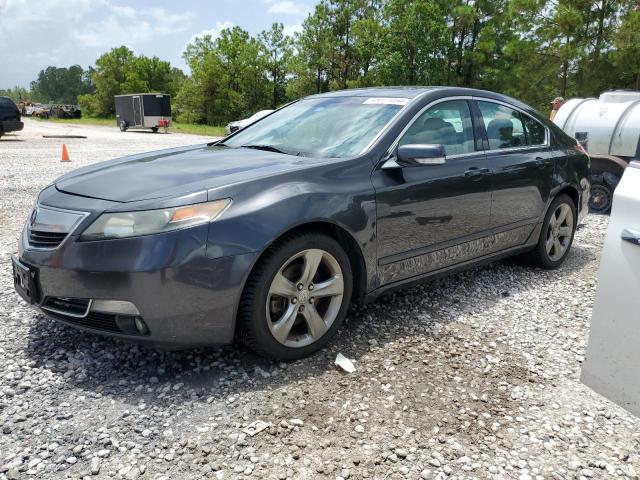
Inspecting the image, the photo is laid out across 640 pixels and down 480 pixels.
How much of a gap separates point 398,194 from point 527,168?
1643 millimetres

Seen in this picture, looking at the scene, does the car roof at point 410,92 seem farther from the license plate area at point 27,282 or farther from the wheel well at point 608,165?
the wheel well at point 608,165

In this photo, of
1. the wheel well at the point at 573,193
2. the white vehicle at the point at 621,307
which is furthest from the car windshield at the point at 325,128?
the wheel well at the point at 573,193

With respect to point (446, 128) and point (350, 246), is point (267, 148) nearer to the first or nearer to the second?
point (350, 246)

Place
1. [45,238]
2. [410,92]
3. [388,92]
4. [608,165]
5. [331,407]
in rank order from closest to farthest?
[331,407]
[45,238]
[410,92]
[388,92]
[608,165]

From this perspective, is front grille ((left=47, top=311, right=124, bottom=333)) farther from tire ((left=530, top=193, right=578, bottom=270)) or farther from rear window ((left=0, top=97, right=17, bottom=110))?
rear window ((left=0, top=97, right=17, bottom=110))

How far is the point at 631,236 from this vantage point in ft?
7.27

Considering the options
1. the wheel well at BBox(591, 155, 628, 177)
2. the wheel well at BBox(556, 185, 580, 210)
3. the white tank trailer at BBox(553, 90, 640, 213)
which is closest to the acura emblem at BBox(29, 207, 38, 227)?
the wheel well at BBox(556, 185, 580, 210)

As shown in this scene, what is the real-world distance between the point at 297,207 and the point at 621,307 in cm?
161

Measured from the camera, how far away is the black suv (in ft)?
63.5

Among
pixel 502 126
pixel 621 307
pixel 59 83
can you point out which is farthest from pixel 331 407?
pixel 59 83

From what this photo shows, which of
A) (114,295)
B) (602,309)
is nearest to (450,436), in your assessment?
(602,309)

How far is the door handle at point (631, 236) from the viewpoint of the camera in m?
2.19

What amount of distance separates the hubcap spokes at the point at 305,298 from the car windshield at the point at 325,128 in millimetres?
755

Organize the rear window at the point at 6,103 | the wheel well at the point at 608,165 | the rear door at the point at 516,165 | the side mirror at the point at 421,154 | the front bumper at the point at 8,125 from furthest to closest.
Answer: the front bumper at the point at 8,125 < the rear window at the point at 6,103 < the wheel well at the point at 608,165 < the rear door at the point at 516,165 < the side mirror at the point at 421,154
